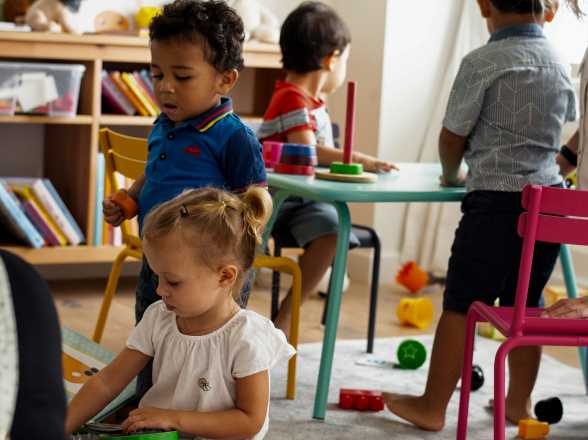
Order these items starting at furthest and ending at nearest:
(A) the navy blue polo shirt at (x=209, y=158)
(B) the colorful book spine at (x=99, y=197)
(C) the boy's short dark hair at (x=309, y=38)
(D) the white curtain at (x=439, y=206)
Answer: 1. (D) the white curtain at (x=439, y=206)
2. (B) the colorful book spine at (x=99, y=197)
3. (C) the boy's short dark hair at (x=309, y=38)
4. (A) the navy blue polo shirt at (x=209, y=158)

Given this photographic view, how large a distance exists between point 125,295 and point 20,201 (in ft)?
1.62

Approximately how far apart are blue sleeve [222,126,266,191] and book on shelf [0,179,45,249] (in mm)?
1716

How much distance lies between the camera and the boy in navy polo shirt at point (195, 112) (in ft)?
6.49

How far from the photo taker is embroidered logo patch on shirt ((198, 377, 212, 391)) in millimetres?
1598

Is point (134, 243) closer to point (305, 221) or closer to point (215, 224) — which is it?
point (305, 221)

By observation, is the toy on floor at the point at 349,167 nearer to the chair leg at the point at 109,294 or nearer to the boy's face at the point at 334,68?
the boy's face at the point at 334,68

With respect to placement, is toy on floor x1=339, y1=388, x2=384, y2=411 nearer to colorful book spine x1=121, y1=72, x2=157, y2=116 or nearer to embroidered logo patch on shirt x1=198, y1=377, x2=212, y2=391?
embroidered logo patch on shirt x1=198, y1=377, x2=212, y2=391

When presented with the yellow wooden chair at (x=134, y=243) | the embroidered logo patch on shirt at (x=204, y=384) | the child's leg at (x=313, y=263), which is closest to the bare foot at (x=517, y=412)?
the yellow wooden chair at (x=134, y=243)

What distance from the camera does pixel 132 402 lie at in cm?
194

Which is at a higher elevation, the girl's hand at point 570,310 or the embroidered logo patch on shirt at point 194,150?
the embroidered logo patch on shirt at point 194,150

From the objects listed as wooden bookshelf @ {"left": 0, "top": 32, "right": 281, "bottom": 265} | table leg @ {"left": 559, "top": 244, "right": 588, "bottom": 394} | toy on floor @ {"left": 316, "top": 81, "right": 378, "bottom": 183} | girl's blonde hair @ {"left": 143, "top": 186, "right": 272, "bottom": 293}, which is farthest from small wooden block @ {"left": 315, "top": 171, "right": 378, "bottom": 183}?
wooden bookshelf @ {"left": 0, "top": 32, "right": 281, "bottom": 265}

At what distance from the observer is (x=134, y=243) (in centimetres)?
279

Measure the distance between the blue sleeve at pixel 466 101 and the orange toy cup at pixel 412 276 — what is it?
1.56 meters

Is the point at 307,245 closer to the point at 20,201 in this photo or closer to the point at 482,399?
the point at 482,399
